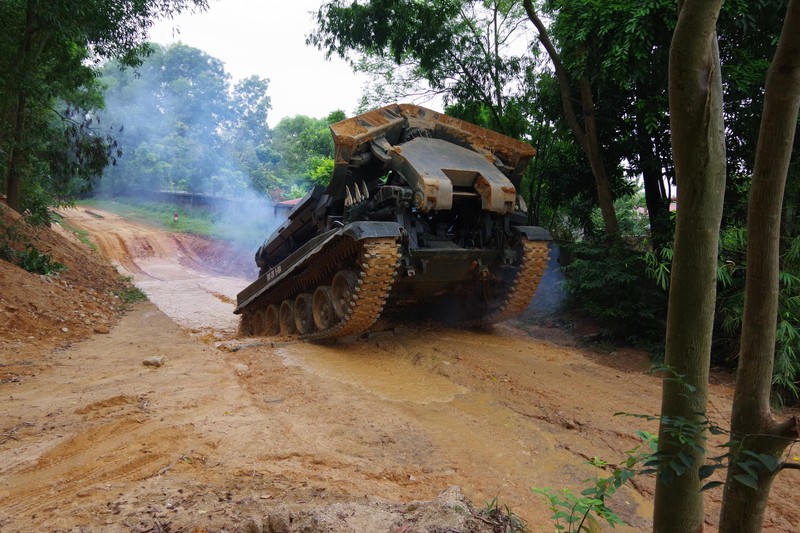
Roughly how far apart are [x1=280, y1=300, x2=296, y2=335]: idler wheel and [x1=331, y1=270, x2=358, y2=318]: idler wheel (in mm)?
1636

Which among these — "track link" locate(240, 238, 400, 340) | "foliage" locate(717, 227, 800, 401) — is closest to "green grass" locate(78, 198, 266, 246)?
"track link" locate(240, 238, 400, 340)

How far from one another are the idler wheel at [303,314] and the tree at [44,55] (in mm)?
5396

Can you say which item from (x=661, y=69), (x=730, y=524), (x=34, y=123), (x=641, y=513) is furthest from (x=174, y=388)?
(x=34, y=123)

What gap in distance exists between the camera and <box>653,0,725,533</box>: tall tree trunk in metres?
1.68

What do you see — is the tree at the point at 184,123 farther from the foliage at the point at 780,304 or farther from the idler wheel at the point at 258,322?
the foliage at the point at 780,304

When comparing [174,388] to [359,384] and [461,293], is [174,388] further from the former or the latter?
[461,293]

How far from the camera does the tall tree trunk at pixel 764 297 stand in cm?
158

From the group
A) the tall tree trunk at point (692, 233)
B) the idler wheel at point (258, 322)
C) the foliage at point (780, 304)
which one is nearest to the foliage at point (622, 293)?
the foliage at point (780, 304)

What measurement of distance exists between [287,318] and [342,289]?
2.11 meters

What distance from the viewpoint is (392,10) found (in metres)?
10.8

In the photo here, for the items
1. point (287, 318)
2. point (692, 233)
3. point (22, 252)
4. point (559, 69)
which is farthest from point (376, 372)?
point (22, 252)

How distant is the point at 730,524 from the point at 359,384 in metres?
3.84

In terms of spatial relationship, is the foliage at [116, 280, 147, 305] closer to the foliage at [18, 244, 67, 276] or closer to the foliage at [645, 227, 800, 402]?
the foliage at [18, 244, 67, 276]

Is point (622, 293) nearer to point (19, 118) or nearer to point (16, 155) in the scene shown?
point (19, 118)
